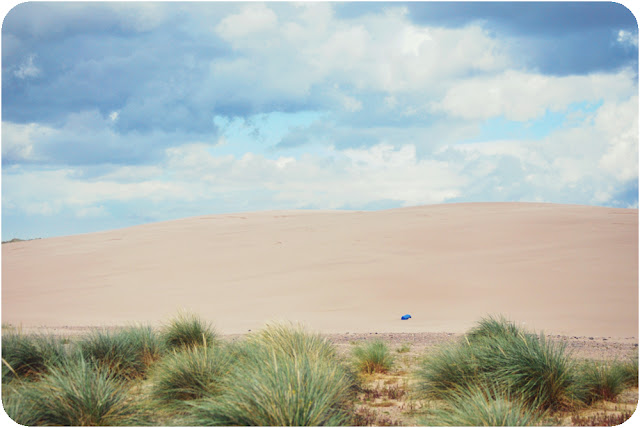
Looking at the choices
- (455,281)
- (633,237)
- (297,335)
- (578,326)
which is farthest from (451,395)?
(633,237)

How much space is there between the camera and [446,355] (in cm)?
630

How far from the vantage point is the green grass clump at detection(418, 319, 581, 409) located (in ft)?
18.2

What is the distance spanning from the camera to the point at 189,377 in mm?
5898

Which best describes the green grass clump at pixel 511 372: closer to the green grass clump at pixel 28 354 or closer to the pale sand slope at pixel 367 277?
the green grass clump at pixel 28 354

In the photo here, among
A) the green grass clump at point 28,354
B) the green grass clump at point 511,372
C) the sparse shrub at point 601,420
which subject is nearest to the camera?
the sparse shrub at point 601,420

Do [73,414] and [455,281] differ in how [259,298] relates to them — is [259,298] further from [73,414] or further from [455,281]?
[73,414]

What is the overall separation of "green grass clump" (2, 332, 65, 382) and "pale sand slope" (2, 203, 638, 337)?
18.6ft

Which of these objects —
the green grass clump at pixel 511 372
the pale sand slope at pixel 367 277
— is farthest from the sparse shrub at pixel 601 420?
the pale sand slope at pixel 367 277

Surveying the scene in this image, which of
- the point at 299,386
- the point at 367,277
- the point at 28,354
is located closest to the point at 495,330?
the point at 299,386

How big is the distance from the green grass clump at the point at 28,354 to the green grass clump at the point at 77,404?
151 cm

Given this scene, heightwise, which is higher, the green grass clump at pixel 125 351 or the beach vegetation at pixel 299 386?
the green grass clump at pixel 125 351

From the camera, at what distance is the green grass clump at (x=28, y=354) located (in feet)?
21.3

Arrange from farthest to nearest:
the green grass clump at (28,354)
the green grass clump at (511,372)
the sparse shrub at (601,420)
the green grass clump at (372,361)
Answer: the green grass clump at (372,361)
the green grass clump at (28,354)
the green grass clump at (511,372)
the sparse shrub at (601,420)

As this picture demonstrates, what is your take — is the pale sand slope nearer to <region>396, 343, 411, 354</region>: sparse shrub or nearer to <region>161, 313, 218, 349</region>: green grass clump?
<region>396, 343, 411, 354</region>: sparse shrub
